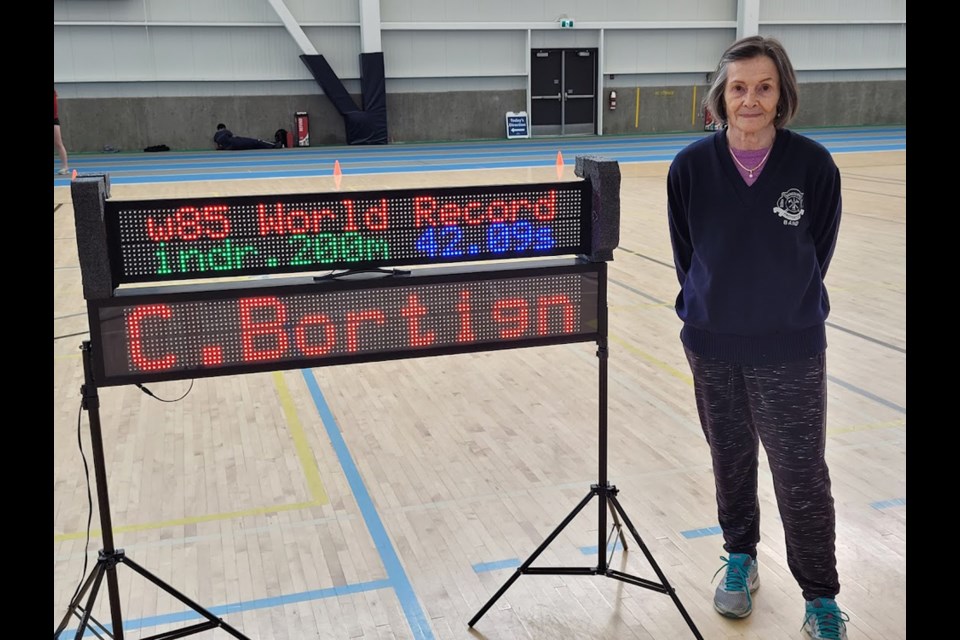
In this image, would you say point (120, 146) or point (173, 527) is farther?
point (120, 146)

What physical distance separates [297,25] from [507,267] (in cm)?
1989

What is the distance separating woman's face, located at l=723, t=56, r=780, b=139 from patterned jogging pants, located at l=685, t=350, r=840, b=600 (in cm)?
75

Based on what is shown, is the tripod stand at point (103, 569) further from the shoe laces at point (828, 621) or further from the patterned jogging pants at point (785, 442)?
the shoe laces at point (828, 621)

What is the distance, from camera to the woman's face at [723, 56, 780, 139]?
2.64 m

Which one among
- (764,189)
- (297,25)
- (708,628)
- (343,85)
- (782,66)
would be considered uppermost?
(297,25)

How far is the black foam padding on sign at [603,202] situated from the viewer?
9.80ft

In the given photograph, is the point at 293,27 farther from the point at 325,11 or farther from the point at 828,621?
the point at 828,621

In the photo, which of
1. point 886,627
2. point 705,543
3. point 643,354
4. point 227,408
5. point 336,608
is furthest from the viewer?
point 643,354

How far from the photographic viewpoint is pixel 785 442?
281 cm

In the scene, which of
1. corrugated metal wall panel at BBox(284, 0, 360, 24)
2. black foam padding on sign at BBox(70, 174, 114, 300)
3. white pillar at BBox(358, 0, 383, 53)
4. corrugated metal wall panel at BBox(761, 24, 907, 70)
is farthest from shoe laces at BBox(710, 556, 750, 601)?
corrugated metal wall panel at BBox(761, 24, 907, 70)

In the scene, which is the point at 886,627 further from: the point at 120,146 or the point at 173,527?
the point at 120,146

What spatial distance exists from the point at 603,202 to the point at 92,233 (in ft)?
5.29

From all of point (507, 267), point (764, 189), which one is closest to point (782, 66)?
point (764, 189)

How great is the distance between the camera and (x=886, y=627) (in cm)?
Result: 299
